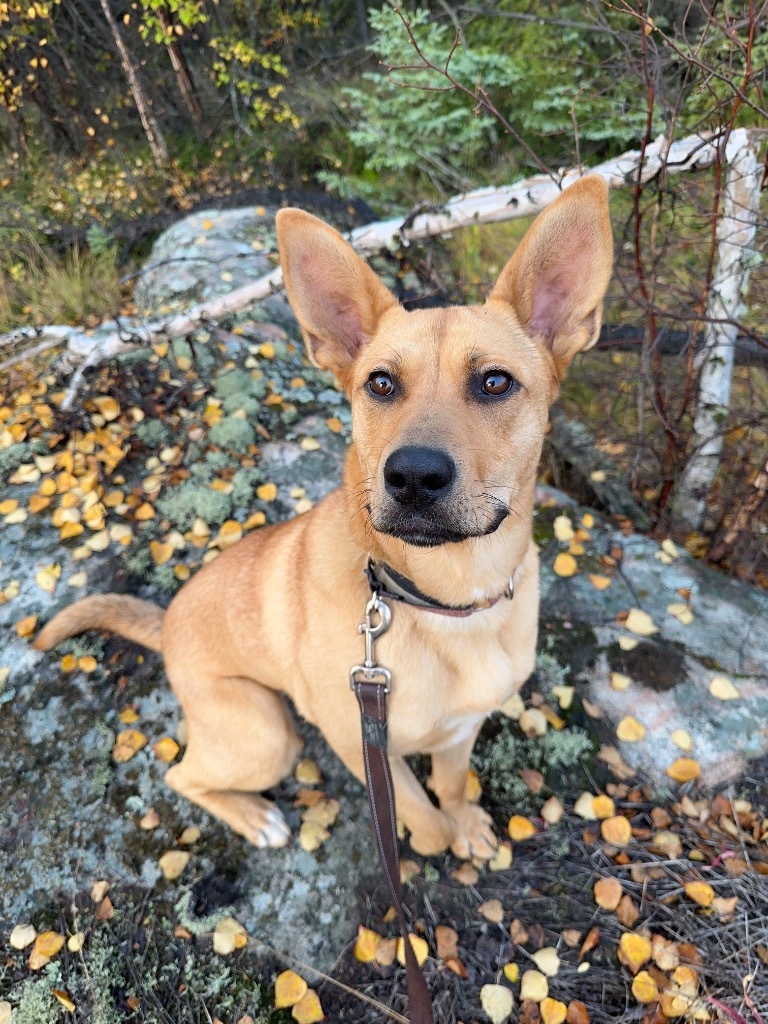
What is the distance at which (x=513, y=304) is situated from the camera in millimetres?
2248

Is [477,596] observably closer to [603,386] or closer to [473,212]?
[473,212]

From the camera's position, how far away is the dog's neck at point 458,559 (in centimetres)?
208

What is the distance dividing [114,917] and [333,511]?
213cm

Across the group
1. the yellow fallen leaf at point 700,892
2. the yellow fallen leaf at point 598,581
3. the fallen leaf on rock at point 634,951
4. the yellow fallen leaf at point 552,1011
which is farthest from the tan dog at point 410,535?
the yellow fallen leaf at point 598,581

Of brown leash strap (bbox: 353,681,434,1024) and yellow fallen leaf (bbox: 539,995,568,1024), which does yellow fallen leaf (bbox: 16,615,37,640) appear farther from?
yellow fallen leaf (bbox: 539,995,568,1024)

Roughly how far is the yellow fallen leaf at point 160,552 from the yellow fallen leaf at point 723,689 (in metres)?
3.40

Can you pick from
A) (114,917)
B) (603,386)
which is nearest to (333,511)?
(114,917)

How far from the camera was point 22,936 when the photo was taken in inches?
103

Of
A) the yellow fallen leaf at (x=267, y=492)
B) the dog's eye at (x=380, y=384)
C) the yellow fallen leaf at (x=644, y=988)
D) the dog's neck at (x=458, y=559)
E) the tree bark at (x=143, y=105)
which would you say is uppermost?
the tree bark at (x=143, y=105)

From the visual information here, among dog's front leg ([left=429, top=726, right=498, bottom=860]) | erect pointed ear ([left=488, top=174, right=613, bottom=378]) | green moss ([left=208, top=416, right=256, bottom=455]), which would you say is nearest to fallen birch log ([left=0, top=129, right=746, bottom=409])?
green moss ([left=208, top=416, right=256, bottom=455])

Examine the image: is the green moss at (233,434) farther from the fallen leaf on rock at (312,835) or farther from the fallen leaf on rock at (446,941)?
the fallen leaf on rock at (446,941)

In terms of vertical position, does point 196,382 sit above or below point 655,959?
above

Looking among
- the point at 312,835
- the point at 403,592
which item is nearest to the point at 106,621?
the point at 312,835

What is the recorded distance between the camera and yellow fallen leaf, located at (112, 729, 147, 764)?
3078mm
